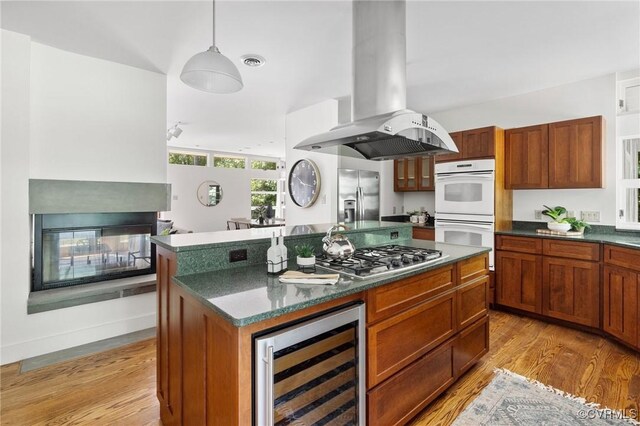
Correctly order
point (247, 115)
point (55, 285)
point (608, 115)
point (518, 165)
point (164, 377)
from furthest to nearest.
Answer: point (247, 115), point (518, 165), point (608, 115), point (55, 285), point (164, 377)

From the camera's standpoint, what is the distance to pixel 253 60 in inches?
123

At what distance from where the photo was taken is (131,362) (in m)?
2.62

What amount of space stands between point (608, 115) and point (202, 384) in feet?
14.9

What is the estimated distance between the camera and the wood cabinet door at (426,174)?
4.73m

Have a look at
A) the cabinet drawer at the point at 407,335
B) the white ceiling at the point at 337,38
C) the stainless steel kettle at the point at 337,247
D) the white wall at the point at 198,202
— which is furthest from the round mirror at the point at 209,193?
the cabinet drawer at the point at 407,335

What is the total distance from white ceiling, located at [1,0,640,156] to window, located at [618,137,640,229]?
818 mm

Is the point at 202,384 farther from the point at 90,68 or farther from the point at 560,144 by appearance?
the point at 560,144

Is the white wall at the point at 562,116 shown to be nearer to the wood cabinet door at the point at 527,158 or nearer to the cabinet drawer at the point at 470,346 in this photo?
the wood cabinet door at the point at 527,158

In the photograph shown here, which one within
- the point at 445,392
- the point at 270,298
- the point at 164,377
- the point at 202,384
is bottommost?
the point at 445,392

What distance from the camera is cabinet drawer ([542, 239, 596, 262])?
10.1 feet

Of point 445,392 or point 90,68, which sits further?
point 90,68

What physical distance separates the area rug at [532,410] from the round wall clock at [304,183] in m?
3.12

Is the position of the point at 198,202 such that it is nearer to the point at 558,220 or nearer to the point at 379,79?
the point at 379,79

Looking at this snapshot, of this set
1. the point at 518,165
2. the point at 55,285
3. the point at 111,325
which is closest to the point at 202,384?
the point at 111,325
